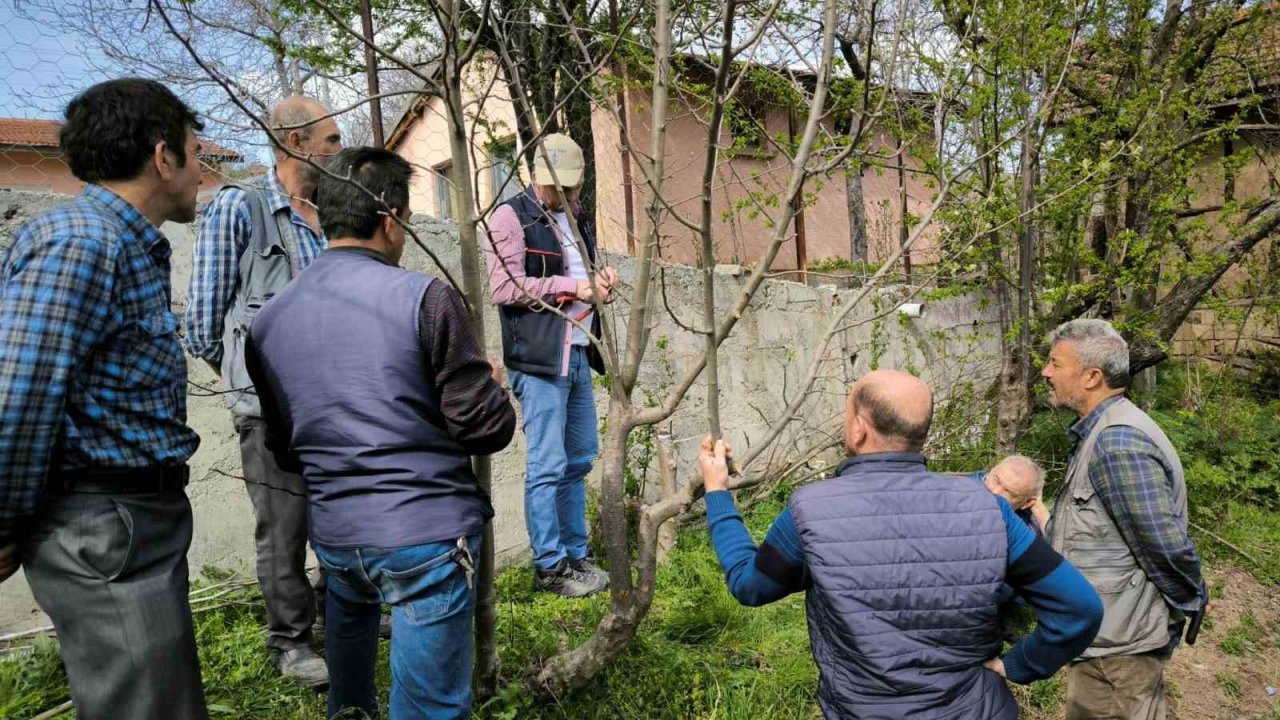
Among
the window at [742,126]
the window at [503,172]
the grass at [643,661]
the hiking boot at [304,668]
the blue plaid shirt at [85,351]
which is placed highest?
the window at [742,126]

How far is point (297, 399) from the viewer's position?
1862mm

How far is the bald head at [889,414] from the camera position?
1786 millimetres

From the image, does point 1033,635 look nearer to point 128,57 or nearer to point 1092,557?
point 1092,557

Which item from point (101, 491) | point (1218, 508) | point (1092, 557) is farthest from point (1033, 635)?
point (1218, 508)

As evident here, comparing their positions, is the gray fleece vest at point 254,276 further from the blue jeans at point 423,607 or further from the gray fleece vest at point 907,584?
the gray fleece vest at point 907,584

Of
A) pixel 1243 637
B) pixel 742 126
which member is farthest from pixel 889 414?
pixel 1243 637

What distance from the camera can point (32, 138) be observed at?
8.37 ft

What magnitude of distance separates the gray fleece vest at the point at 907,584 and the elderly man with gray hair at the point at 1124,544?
3.61ft

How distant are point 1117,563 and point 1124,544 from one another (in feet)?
0.22

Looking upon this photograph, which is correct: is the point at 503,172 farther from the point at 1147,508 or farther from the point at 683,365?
the point at 1147,508

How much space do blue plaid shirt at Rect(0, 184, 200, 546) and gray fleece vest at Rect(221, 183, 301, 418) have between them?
758 millimetres

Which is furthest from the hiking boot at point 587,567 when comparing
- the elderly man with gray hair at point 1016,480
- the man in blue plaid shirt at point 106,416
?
the man in blue plaid shirt at point 106,416

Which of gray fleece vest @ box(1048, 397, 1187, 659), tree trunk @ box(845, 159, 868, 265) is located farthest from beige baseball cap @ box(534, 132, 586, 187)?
tree trunk @ box(845, 159, 868, 265)

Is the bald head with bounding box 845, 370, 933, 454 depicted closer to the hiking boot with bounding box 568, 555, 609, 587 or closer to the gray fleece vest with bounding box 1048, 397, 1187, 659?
the gray fleece vest with bounding box 1048, 397, 1187, 659
